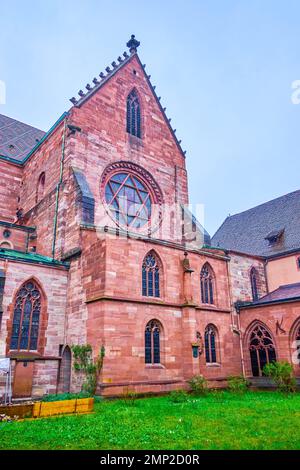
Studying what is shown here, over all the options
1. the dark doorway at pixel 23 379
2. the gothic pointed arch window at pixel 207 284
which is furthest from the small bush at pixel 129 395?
the gothic pointed arch window at pixel 207 284

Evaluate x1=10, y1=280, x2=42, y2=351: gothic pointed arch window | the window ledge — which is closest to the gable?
x1=10, y1=280, x2=42, y2=351: gothic pointed arch window

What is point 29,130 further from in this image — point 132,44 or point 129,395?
point 129,395

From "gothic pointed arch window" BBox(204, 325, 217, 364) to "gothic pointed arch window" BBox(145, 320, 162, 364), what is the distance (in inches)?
132

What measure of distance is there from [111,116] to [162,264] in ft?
35.3

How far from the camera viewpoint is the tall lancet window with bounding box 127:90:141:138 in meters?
23.9

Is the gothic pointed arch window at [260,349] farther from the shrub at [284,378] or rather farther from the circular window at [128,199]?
the circular window at [128,199]

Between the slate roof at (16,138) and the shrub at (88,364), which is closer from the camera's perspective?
the shrub at (88,364)

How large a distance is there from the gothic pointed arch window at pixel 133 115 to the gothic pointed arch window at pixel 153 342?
1317cm

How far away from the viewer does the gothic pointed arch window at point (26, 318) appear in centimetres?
1504

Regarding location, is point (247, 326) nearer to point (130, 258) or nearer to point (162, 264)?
point (162, 264)

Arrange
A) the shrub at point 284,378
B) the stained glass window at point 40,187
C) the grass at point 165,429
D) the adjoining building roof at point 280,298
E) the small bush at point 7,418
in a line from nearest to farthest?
the grass at point 165,429 → the small bush at point 7,418 → the shrub at point 284,378 → the adjoining building roof at point 280,298 → the stained glass window at point 40,187

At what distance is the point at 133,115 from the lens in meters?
24.5

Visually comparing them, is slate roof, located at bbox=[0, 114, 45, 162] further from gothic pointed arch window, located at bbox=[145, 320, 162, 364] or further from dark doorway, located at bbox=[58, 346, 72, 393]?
gothic pointed arch window, located at bbox=[145, 320, 162, 364]

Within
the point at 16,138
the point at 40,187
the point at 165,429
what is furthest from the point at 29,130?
the point at 165,429
